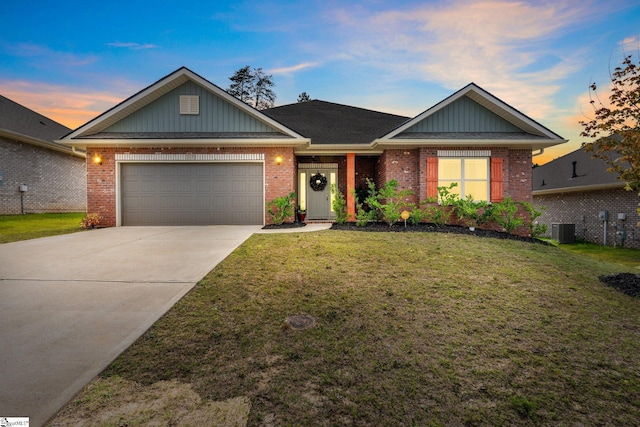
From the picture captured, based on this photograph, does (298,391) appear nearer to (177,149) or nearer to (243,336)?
(243,336)

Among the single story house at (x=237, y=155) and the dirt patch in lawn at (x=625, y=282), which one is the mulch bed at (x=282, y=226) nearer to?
the single story house at (x=237, y=155)

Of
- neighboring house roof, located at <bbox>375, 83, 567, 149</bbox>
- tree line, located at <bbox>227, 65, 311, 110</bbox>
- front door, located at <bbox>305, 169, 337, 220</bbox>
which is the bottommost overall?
front door, located at <bbox>305, 169, 337, 220</bbox>

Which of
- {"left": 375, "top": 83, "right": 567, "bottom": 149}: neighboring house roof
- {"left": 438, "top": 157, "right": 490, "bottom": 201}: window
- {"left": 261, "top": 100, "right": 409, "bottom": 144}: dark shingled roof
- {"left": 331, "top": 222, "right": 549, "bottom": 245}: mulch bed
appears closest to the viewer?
{"left": 331, "top": 222, "right": 549, "bottom": 245}: mulch bed

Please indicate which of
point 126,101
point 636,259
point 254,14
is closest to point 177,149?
point 126,101

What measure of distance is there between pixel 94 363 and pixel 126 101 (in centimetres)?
1085

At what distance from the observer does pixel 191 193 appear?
37.0ft

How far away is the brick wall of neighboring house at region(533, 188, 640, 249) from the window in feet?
24.9

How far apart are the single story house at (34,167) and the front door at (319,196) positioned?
30.4 feet

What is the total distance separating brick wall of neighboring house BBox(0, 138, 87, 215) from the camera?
553 inches

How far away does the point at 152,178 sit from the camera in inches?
444

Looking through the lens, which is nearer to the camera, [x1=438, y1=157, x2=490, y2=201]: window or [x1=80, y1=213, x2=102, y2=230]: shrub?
[x1=80, y1=213, x2=102, y2=230]: shrub

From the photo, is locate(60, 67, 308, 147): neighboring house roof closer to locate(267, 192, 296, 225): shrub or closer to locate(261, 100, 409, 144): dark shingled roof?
locate(261, 100, 409, 144): dark shingled roof

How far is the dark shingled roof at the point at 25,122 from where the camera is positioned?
14591mm

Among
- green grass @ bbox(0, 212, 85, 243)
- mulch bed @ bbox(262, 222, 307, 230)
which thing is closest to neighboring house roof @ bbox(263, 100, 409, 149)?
mulch bed @ bbox(262, 222, 307, 230)
